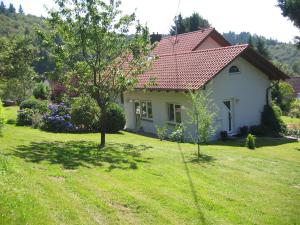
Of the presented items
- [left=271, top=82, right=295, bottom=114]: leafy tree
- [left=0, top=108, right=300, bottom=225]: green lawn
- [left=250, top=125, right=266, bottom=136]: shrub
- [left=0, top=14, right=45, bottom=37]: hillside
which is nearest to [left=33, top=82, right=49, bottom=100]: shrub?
[left=250, top=125, right=266, bottom=136]: shrub

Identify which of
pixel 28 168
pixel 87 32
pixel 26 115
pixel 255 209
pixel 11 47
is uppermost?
pixel 11 47

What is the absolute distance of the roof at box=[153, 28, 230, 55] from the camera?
113ft

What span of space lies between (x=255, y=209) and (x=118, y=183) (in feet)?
11.0

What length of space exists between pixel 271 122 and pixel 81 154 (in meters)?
15.0

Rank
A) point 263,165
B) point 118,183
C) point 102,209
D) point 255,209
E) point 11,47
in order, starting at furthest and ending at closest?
point 11,47 < point 263,165 < point 118,183 < point 255,209 < point 102,209

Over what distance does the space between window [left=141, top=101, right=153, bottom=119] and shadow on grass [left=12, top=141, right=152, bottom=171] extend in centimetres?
969

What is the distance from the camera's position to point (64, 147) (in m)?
15.5

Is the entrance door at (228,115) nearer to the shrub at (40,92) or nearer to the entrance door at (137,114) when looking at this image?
the entrance door at (137,114)

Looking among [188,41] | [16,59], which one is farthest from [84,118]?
[188,41]

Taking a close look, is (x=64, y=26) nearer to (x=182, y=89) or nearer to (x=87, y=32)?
(x=87, y=32)

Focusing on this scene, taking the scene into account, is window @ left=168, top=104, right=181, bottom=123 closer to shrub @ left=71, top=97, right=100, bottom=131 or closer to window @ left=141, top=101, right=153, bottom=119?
window @ left=141, top=101, right=153, bottom=119

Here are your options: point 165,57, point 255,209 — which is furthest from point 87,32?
point 165,57

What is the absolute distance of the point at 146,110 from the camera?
26.8m

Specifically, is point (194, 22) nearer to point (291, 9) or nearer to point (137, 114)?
point (291, 9)
